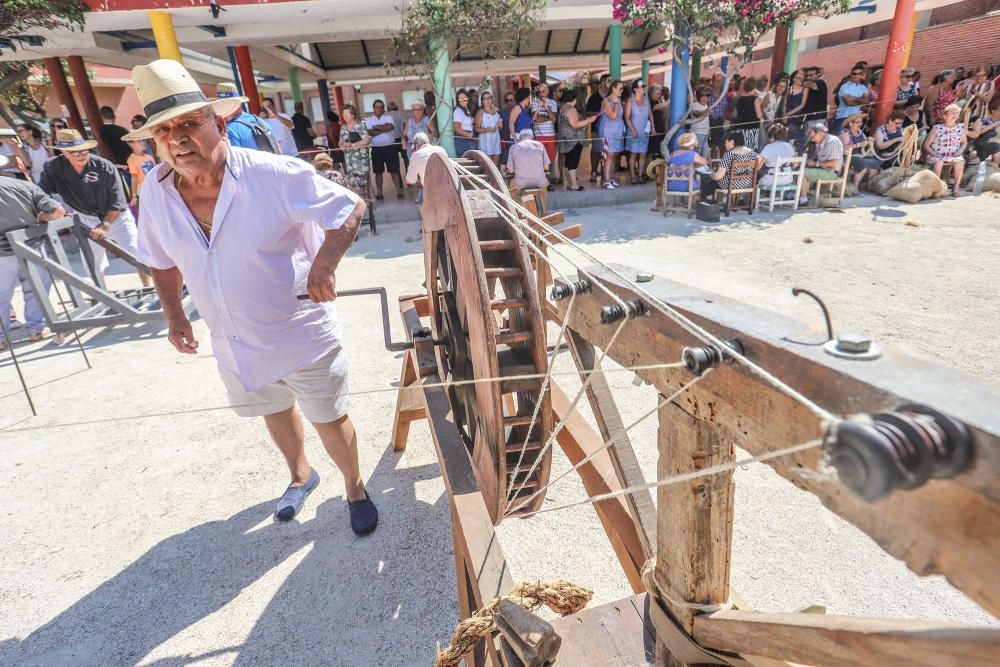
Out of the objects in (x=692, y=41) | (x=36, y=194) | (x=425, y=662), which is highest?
(x=692, y=41)

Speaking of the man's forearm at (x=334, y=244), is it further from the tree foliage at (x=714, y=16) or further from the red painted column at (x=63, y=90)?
the red painted column at (x=63, y=90)

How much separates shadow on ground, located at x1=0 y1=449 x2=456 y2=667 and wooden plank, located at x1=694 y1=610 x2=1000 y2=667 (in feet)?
4.68

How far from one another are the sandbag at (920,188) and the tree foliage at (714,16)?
3071 millimetres

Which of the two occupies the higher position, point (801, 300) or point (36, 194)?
point (36, 194)

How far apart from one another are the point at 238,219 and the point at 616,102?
31.4ft

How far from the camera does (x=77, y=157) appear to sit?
5.09m

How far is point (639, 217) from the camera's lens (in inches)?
348

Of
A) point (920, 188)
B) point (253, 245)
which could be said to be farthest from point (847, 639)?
point (920, 188)

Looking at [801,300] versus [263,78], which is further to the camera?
[263,78]

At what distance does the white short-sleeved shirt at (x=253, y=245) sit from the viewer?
203 centimetres

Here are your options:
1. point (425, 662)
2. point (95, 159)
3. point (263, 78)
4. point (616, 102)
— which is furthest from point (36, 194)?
point (263, 78)

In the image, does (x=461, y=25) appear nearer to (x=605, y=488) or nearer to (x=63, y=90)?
(x=605, y=488)

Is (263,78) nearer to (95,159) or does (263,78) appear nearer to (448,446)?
(95,159)

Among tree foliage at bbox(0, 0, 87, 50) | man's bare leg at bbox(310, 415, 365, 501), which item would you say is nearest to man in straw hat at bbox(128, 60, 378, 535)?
man's bare leg at bbox(310, 415, 365, 501)
